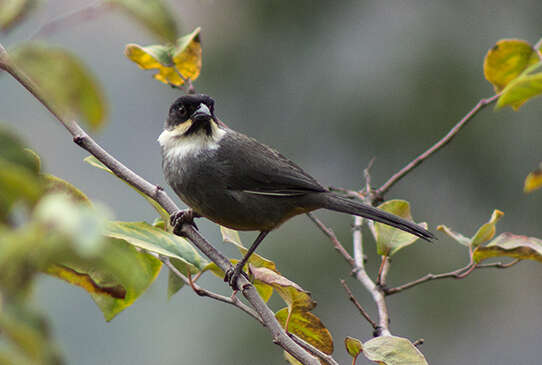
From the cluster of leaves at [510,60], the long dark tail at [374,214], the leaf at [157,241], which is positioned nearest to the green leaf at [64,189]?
the leaf at [157,241]

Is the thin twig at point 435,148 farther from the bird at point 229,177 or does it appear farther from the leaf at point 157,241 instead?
the leaf at point 157,241

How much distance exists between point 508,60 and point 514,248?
61 centimetres

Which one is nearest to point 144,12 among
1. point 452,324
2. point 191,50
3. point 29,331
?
point 29,331

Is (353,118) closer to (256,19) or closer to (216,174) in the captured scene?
(256,19)

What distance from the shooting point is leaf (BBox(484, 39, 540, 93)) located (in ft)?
6.14

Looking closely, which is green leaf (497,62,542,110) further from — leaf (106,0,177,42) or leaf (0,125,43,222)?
leaf (0,125,43,222)

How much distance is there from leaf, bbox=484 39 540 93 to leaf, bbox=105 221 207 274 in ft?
3.72

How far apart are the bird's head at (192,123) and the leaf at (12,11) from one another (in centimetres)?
225

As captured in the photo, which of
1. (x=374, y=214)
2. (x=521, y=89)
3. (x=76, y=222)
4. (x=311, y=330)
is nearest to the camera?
(x=76, y=222)

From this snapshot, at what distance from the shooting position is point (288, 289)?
175cm

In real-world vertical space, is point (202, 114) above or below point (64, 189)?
above

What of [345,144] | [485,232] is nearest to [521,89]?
[485,232]

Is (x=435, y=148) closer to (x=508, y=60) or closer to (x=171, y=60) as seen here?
(x=508, y=60)

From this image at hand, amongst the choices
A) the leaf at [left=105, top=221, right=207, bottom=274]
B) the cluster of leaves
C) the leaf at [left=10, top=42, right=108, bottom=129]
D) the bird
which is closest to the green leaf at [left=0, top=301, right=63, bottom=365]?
the leaf at [left=10, top=42, right=108, bottom=129]
